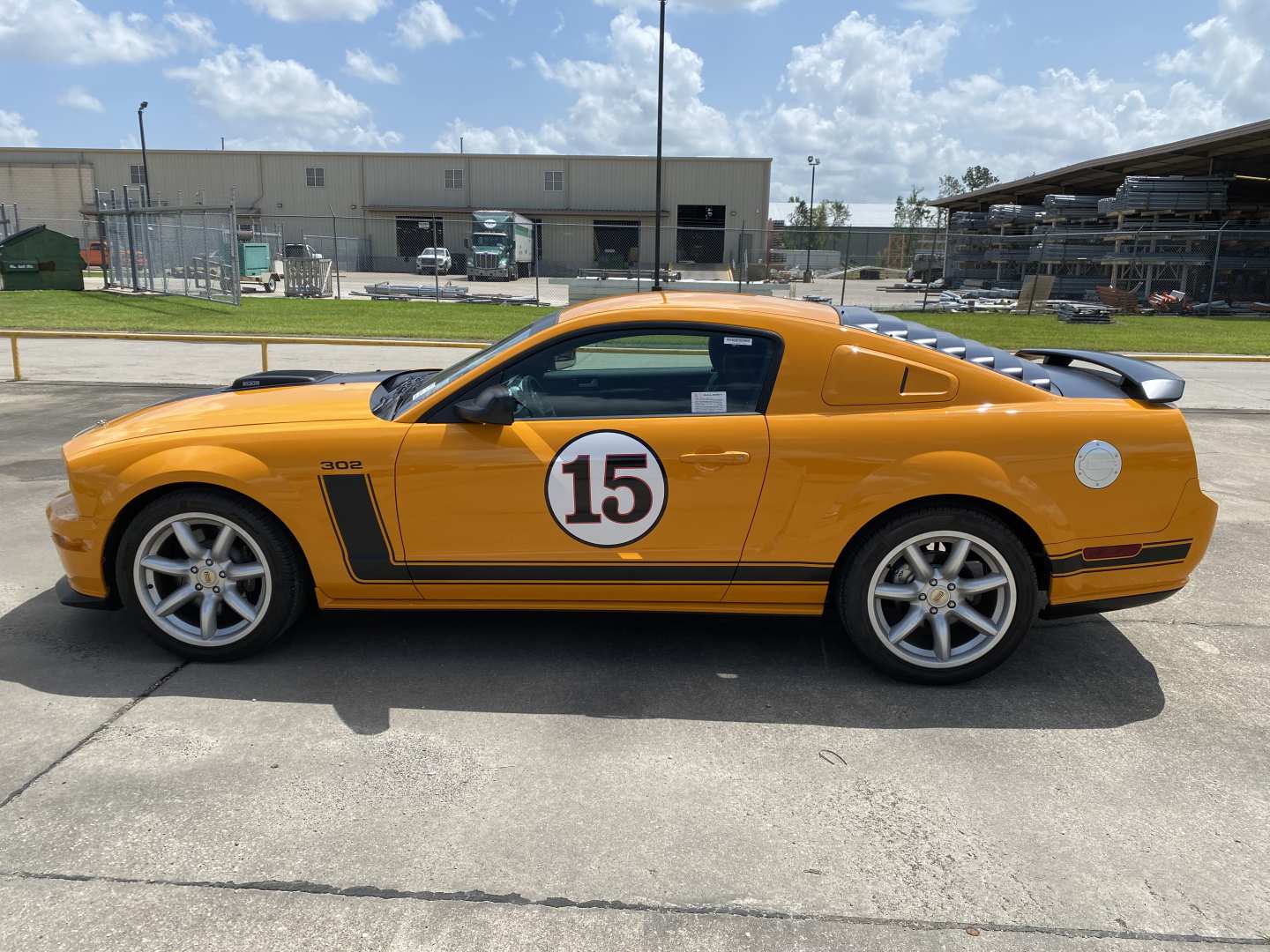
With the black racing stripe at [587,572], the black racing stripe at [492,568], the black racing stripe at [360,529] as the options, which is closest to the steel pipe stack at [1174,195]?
the black racing stripe at [492,568]

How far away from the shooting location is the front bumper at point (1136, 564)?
3650mm

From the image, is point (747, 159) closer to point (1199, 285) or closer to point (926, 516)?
point (1199, 285)

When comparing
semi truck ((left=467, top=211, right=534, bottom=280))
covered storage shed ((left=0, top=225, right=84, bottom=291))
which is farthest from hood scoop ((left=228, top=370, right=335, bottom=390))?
semi truck ((left=467, top=211, right=534, bottom=280))

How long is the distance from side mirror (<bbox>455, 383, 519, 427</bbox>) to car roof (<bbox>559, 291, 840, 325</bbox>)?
46 centimetres

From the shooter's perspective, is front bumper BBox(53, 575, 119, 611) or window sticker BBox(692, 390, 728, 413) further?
front bumper BBox(53, 575, 119, 611)

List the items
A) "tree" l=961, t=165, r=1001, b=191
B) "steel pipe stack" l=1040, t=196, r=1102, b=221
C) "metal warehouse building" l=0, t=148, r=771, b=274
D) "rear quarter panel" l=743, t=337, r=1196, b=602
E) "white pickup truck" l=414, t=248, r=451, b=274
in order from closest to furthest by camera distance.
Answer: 1. "rear quarter panel" l=743, t=337, r=1196, b=602
2. "steel pipe stack" l=1040, t=196, r=1102, b=221
3. "white pickup truck" l=414, t=248, r=451, b=274
4. "metal warehouse building" l=0, t=148, r=771, b=274
5. "tree" l=961, t=165, r=1001, b=191

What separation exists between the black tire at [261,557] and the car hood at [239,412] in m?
0.33

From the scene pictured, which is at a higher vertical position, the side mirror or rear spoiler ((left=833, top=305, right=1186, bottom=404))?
rear spoiler ((left=833, top=305, right=1186, bottom=404))

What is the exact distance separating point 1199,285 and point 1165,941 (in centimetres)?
3574

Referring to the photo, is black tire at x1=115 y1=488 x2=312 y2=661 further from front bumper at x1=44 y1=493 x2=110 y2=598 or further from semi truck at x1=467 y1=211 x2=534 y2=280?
semi truck at x1=467 y1=211 x2=534 y2=280

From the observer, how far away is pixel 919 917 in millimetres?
2443

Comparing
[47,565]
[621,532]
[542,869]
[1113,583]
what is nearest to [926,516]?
[1113,583]

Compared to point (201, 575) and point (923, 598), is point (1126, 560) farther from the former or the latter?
point (201, 575)

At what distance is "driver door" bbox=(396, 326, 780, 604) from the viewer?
3598 millimetres
